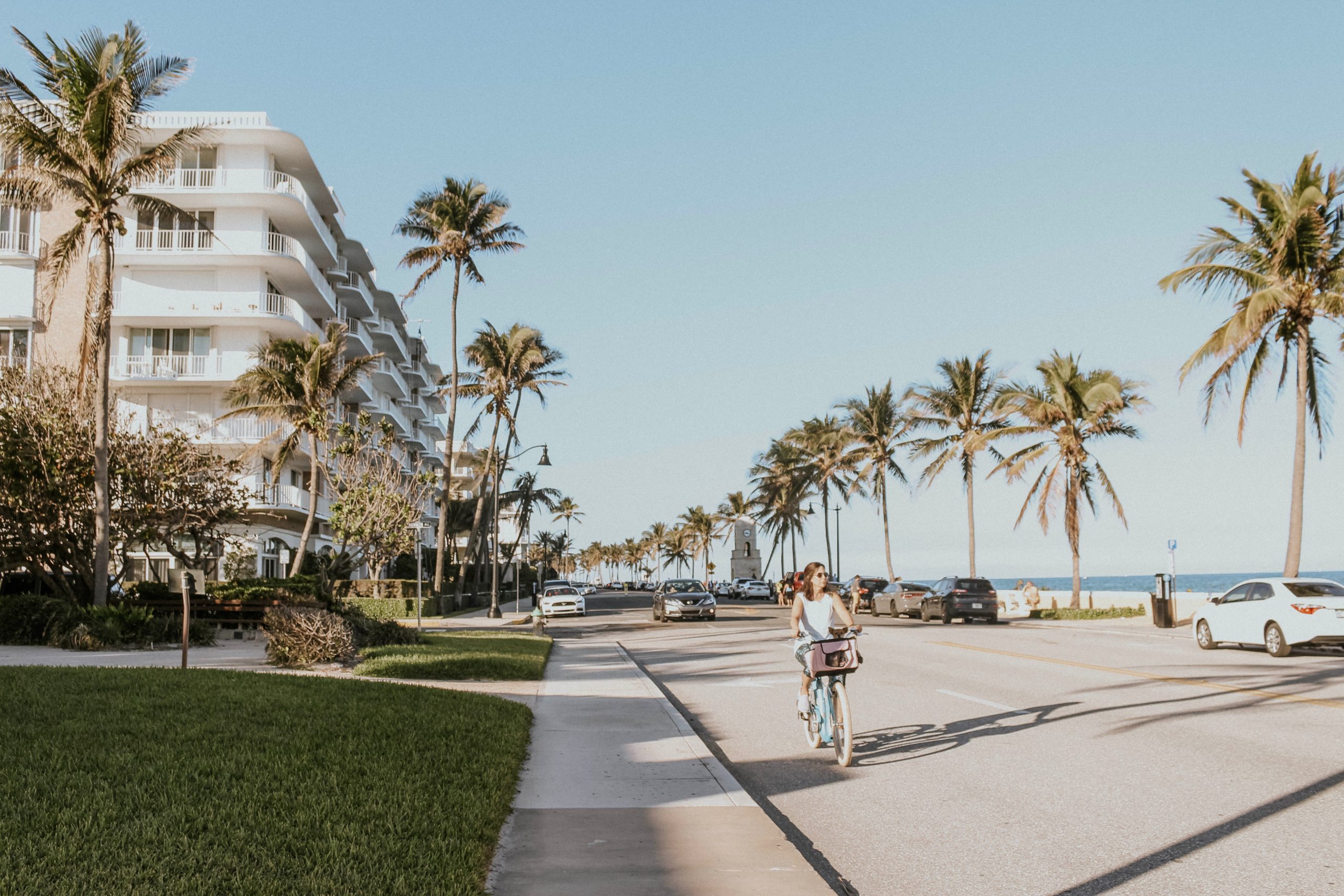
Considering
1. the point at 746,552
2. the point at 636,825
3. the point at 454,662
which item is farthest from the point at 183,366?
the point at 746,552

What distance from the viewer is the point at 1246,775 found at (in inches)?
332

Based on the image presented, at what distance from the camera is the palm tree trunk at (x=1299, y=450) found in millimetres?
27344

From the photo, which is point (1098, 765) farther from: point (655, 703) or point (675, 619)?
point (675, 619)

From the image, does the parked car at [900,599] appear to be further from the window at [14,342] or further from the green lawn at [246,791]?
the window at [14,342]

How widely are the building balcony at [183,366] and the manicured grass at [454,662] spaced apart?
25.4m

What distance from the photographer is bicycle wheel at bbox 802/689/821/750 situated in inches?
395

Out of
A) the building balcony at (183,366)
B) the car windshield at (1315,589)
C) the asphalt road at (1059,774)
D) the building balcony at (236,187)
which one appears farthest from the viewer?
the building balcony at (236,187)

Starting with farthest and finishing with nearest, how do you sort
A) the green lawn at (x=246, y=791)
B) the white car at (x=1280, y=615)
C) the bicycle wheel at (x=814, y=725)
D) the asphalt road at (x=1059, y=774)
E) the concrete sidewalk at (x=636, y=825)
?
1. the white car at (x=1280, y=615)
2. the bicycle wheel at (x=814, y=725)
3. the asphalt road at (x=1059, y=774)
4. the concrete sidewalk at (x=636, y=825)
5. the green lawn at (x=246, y=791)

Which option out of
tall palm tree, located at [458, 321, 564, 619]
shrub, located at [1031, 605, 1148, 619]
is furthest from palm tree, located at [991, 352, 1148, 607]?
tall palm tree, located at [458, 321, 564, 619]

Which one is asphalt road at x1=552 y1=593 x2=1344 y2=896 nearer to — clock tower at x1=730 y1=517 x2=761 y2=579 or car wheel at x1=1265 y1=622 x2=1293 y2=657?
car wheel at x1=1265 y1=622 x2=1293 y2=657

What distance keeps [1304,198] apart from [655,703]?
22333mm

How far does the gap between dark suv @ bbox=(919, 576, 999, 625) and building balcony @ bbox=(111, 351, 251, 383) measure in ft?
91.4

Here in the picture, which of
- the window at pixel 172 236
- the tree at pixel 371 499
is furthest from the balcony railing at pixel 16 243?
the tree at pixel 371 499

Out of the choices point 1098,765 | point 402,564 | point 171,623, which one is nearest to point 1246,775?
point 1098,765
